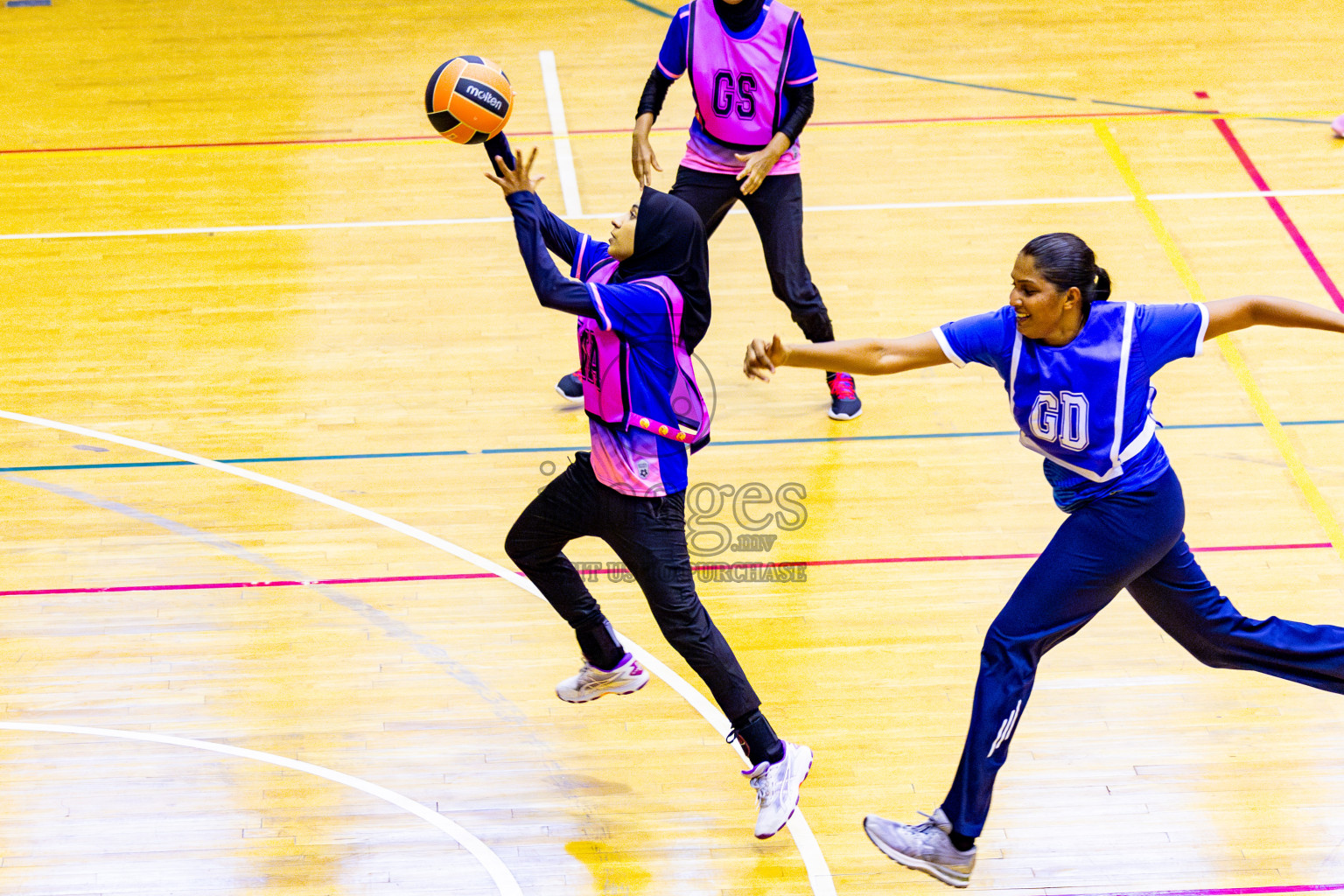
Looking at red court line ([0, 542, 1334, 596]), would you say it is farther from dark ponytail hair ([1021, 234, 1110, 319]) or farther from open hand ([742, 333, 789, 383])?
dark ponytail hair ([1021, 234, 1110, 319])

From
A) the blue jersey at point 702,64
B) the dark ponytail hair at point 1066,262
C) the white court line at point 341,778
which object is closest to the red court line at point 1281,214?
the blue jersey at point 702,64

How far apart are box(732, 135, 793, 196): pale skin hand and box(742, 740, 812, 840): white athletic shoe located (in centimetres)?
290

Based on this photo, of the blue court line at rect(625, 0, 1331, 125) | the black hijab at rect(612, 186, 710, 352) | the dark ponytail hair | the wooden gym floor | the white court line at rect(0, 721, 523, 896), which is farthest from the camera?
the blue court line at rect(625, 0, 1331, 125)

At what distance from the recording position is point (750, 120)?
21.9 feet

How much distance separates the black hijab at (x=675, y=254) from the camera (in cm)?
439

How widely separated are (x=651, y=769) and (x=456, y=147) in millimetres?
5731

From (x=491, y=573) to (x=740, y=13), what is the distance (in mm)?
2959

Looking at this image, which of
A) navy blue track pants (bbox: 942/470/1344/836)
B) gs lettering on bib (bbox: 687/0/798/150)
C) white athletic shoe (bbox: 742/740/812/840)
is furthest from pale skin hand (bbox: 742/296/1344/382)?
gs lettering on bib (bbox: 687/0/798/150)

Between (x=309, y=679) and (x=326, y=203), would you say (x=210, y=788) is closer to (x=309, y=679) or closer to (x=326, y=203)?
(x=309, y=679)

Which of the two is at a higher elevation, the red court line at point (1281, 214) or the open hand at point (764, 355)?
the open hand at point (764, 355)

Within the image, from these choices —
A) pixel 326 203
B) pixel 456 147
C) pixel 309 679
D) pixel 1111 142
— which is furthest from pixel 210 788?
pixel 1111 142

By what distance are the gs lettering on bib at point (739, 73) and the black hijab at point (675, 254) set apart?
7.55ft

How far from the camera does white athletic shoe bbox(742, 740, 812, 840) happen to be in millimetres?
4719

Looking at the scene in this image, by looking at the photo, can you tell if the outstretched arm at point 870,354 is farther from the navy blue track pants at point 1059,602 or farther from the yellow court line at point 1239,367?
the yellow court line at point 1239,367
